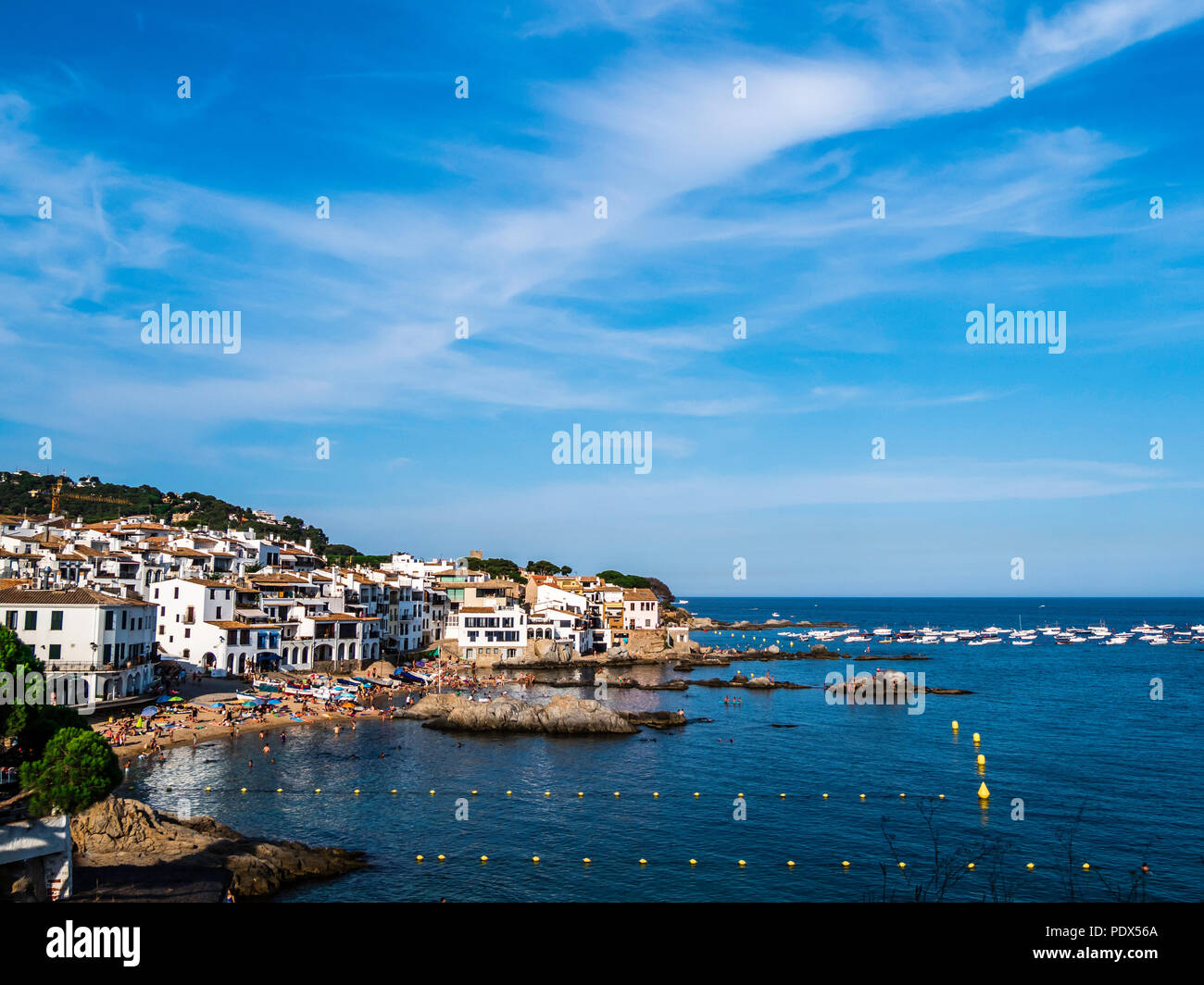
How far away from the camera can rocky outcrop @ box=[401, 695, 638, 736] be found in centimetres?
7238

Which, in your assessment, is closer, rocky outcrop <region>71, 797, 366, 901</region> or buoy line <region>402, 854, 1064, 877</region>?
rocky outcrop <region>71, 797, 366, 901</region>

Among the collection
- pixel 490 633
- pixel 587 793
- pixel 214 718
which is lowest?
pixel 587 793

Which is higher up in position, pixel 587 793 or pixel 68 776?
pixel 68 776

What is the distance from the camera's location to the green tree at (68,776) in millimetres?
27484

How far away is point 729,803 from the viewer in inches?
1970

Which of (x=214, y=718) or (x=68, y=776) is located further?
(x=214, y=718)

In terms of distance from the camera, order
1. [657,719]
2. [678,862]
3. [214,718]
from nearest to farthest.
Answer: [678,862]
[214,718]
[657,719]

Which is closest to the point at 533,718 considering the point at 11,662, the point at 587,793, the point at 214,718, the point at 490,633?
the point at 587,793

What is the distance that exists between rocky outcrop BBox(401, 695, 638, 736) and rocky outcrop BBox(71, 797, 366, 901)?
34.5m

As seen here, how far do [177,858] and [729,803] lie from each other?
2970cm

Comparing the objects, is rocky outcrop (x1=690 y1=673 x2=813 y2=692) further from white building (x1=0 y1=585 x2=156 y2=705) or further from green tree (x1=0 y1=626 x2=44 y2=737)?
green tree (x1=0 y1=626 x2=44 y2=737)

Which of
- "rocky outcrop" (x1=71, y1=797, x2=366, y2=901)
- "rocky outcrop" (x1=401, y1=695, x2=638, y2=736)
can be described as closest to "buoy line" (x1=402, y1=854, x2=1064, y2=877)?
"rocky outcrop" (x1=71, y1=797, x2=366, y2=901)

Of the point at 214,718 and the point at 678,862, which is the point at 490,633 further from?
the point at 678,862

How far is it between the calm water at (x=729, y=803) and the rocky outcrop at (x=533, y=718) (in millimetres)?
2047
